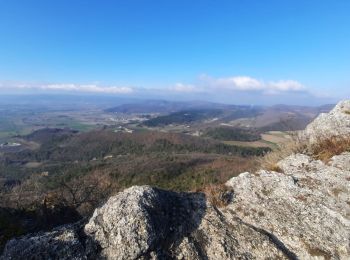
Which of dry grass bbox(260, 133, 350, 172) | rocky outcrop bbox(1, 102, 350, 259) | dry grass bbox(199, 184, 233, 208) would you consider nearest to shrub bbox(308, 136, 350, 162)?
dry grass bbox(260, 133, 350, 172)

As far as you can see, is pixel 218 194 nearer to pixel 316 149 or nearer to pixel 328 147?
pixel 316 149

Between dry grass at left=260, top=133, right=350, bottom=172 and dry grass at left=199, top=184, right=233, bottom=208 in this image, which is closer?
dry grass at left=199, top=184, right=233, bottom=208

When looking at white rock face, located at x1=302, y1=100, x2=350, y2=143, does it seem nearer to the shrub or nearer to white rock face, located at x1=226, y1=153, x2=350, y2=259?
the shrub

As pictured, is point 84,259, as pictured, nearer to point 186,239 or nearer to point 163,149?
point 186,239

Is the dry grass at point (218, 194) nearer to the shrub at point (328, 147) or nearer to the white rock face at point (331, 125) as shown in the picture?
the shrub at point (328, 147)

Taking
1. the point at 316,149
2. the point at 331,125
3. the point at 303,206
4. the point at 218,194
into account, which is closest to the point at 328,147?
the point at 316,149

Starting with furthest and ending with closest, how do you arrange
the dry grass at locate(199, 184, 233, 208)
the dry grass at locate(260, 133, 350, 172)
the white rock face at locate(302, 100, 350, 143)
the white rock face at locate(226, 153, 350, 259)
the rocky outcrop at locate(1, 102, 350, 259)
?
the white rock face at locate(302, 100, 350, 143), the dry grass at locate(260, 133, 350, 172), the dry grass at locate(199, 184, 233, 208), the white rock face at locate(226, 153, 350, 259), the rocky outcrop at locate(1, 102, 350, 259)

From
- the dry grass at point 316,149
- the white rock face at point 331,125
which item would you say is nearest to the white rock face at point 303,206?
the dry grass at point 316,149
